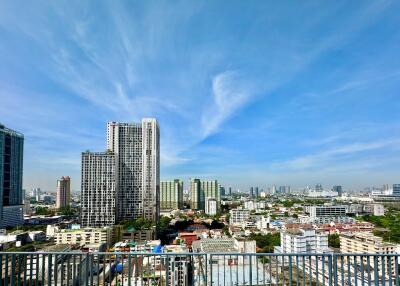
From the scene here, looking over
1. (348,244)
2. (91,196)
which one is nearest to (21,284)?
Answer: (348,244)

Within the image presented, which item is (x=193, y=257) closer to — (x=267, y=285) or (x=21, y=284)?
(x=267, y=285)

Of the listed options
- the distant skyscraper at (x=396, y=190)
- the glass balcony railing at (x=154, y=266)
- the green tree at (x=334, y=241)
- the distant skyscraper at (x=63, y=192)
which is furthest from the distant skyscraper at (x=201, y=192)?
the glass balcony railing at (x=154, y=266)

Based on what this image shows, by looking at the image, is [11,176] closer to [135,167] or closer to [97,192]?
[97,192]

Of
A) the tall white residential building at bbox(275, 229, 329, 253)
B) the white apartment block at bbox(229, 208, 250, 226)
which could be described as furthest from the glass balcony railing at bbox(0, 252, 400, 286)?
the white apartment block at bbox(229, 208, 250, 226)

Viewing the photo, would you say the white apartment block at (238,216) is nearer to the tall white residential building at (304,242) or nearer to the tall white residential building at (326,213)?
the tall white residential building at (326,213)

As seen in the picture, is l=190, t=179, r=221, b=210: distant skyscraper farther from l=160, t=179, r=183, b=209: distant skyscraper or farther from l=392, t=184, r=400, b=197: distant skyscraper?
l=392, t=184, r=400, b=197: distant skyscraper
